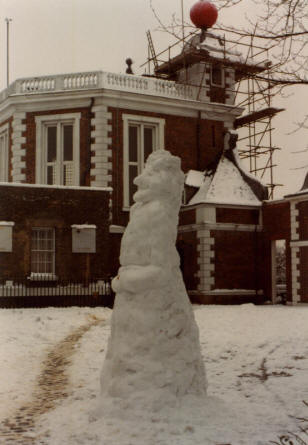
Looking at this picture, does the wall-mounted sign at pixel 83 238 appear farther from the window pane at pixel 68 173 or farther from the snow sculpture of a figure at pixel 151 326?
the snow sculpture of a figure at pixel 151 326

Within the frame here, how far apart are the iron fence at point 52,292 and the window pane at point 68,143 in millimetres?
6862

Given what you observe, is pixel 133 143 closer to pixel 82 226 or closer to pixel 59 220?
pixel 82 226

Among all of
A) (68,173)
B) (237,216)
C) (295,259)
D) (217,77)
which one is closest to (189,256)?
(237,216)

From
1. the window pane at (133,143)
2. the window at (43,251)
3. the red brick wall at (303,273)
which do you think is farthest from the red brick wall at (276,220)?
the window at (43,251)

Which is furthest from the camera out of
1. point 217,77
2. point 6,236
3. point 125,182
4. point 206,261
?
point 217,77

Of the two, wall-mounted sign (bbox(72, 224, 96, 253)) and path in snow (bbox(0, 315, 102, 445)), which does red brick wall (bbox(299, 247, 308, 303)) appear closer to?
wall-mounted sign (bbox(72, 224, 96, 253))

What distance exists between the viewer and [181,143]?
28.5 m

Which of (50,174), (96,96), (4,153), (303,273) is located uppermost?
(96,96)

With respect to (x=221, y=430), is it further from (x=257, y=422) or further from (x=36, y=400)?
(x=36, y=400)

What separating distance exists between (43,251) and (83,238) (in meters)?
1.55

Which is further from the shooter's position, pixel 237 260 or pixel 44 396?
pixel 237 260

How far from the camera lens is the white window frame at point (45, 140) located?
1062 inches

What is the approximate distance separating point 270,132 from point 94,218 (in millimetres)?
11544

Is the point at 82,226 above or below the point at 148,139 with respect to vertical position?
below
